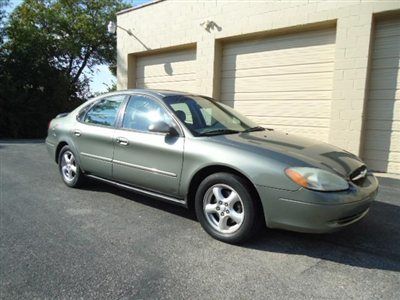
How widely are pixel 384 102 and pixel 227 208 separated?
15.6 ft

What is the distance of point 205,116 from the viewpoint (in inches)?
172

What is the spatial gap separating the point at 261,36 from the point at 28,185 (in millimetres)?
5820

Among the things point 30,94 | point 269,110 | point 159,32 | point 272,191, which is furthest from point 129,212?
point 30,94

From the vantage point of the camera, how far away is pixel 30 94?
628 inches

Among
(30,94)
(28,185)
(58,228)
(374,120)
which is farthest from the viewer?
(30,94)

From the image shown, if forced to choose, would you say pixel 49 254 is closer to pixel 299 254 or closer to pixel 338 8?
pixel 299 254

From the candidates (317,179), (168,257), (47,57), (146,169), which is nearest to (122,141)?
(146,169)

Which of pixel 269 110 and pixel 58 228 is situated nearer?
pixel 58 228

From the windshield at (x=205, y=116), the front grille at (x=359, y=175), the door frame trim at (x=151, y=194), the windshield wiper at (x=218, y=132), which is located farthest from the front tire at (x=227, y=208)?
the front grille at (x=359, y=175)

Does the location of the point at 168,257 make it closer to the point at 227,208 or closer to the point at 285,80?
the point at 227,208

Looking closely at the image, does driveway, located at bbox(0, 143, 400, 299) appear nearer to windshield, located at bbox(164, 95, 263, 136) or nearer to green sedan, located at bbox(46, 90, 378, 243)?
green sedan, located at bbox(46, 90, 378, 243)

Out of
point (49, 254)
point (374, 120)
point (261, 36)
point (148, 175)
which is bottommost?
point (49, 254)

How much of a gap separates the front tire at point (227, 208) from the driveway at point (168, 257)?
0.13 m

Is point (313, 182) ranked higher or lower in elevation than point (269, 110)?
lower
